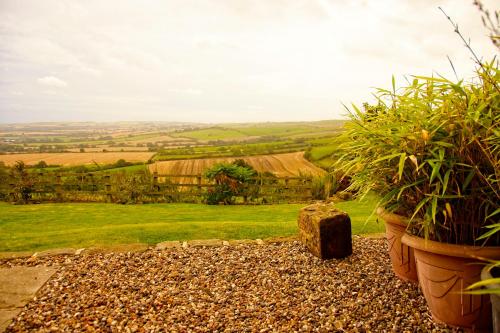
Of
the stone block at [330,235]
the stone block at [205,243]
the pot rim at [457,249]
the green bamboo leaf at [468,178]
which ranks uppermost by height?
the green bamboo leaf at [468,178]

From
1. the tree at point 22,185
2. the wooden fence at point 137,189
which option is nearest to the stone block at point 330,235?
the wooden fence at point 137,189

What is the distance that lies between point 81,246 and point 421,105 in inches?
198

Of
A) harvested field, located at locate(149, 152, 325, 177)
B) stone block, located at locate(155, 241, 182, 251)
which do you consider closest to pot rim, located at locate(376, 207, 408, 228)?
stone block, located at locate(155, 241, 182, 251)

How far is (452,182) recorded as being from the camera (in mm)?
2664

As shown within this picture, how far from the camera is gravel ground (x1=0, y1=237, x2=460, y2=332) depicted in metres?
3.04

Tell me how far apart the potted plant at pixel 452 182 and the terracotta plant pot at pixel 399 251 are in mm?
521

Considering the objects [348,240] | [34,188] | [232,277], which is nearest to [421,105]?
[348,240]

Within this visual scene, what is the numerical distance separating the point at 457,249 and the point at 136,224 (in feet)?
21.2

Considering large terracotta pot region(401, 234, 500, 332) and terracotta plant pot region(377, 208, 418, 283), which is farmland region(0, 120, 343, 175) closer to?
terracotta plant pot region(377, 208, 418, 283)

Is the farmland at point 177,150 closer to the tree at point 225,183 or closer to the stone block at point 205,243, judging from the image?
the stone block at point 205,243

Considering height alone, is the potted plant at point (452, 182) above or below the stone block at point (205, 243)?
above

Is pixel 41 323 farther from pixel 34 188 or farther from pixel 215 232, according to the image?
pixel 34 188

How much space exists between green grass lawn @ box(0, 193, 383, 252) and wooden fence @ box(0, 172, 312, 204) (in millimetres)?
888

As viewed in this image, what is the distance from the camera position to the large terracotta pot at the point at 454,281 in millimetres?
2566
